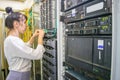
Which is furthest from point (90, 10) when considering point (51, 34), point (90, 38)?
point (51, 34)

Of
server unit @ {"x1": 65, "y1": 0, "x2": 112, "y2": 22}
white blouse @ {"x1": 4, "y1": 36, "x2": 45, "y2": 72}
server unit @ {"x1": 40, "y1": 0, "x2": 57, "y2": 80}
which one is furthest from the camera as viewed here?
server unit @ {"x1": 40, "y1": 0, "x2": 57, "y2": 80}

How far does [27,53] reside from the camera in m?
1.53

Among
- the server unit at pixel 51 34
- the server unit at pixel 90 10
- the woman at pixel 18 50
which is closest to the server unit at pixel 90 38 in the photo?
the server unit at pixel 90 10

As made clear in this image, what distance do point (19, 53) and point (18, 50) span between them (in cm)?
4

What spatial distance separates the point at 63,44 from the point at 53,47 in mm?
158

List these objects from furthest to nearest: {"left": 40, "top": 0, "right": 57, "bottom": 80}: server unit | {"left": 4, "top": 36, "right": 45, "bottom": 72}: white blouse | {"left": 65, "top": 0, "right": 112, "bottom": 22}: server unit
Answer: {"left": 40, "top": 0, "right": 57, "bottom": 80}: server unit
{"left": 4, "top": 36, "right": 45, "bottom": 72}: white blouse
{"left": 65, "top": 0, "right": 112, "bottom": 22}: server unit

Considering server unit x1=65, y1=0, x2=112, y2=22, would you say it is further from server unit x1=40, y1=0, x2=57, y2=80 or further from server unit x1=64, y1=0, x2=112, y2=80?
server unit x1=40, y1=0, x2=57, y2=80

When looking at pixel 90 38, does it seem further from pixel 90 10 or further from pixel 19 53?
pixel 19 53

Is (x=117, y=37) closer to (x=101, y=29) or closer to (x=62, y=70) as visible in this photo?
(x=101, y=29)

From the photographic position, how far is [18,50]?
1.53 metres

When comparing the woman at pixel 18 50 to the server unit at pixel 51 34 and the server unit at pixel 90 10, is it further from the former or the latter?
the server unit at pixel 90 10

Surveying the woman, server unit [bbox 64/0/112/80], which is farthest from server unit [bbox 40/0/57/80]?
server unit [bbox 64/0/112/80]

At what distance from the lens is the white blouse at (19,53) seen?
1.53 m

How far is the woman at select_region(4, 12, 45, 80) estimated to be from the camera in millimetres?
1533
